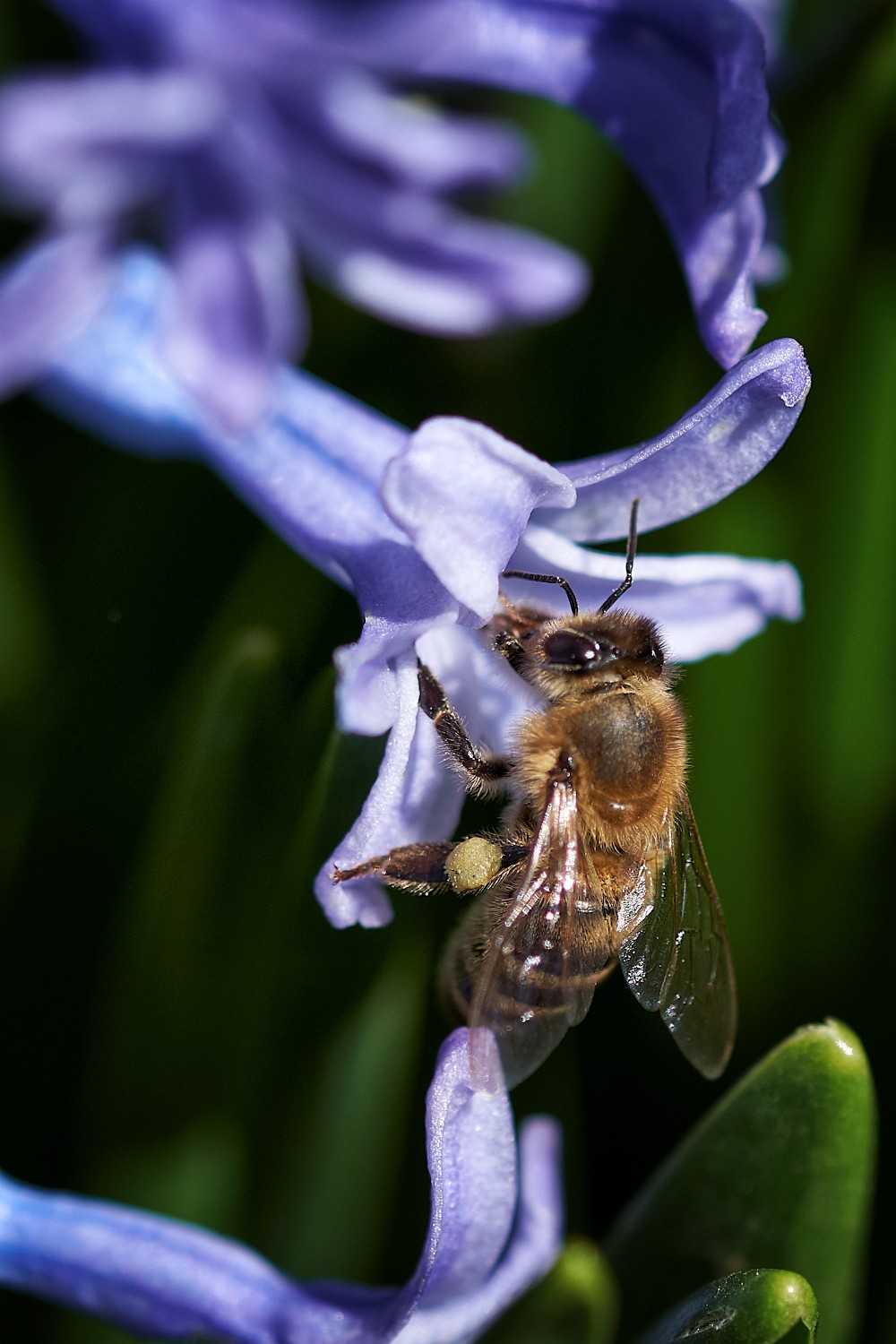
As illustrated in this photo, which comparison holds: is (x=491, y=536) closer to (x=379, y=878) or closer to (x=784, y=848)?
(x=379, y=878)

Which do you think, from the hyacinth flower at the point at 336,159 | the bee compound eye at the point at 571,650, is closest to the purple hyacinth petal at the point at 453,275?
the hyacinth flower at the point at 336,159

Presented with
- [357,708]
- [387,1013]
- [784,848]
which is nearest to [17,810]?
[387,1013]

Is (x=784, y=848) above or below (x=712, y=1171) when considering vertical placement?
below

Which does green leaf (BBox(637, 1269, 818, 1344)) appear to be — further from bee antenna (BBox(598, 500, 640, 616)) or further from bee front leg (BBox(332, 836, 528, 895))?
bee antenna (BBox(598, 500, 640, 616))

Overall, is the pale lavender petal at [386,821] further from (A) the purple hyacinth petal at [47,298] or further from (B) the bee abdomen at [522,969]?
(A) the purple hyacinth petal at [47,298]

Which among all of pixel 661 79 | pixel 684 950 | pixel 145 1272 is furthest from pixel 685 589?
pixel 145 1272

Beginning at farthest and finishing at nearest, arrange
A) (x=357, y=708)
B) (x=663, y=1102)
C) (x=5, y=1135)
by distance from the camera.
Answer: (x=663, y=1102), (x=5, y=1135), (x=357, y=708)

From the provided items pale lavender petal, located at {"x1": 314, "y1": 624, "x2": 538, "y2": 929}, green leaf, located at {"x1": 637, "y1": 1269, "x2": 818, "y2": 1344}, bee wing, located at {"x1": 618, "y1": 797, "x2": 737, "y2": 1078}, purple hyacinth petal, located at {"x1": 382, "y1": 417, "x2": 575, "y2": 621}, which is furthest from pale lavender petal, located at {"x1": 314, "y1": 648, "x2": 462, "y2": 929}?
green leaf, located at {"x1": 637, "y1": 1269, "x2": 818, "y2": 1344}
